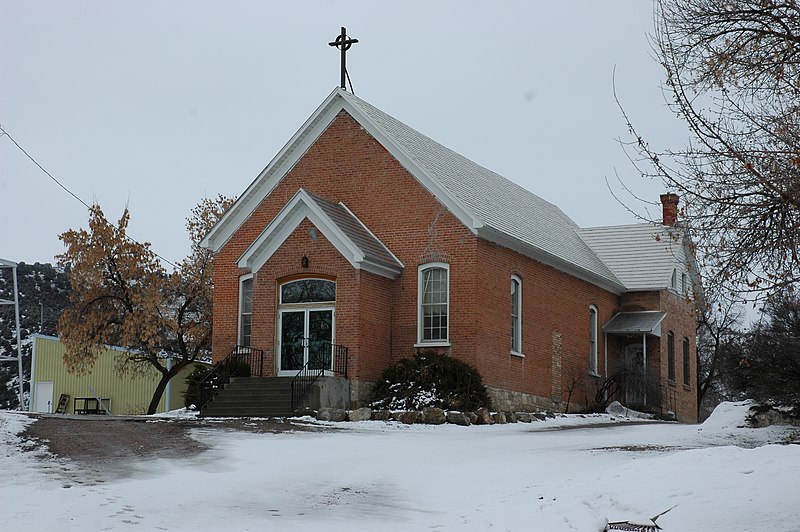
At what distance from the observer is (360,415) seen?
23781mm

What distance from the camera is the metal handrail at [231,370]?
87.5 feet

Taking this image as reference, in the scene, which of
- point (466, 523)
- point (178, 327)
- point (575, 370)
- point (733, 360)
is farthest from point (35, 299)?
point (466, 523)

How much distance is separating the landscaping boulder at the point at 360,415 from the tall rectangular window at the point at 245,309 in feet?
20.2

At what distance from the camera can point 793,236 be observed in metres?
10.9

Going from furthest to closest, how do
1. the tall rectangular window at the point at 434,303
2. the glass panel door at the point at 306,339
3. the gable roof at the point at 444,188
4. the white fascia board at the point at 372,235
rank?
1. the white fascia board at the point at 372,235
2. the gable roof at the point at 444,188
3. the tall rectangular window at the point at 434,303
4. the glass panel door at the point at 306,339

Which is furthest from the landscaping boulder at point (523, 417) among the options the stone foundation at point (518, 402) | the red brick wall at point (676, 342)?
the red brick wall at point (676, 342)

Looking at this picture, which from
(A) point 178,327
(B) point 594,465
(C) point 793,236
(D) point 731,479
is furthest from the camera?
(A) point 178,327

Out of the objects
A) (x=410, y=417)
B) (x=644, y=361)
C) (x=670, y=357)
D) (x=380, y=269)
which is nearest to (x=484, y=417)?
(x=410, y=417)

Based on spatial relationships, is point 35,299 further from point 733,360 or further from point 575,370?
point 733,360

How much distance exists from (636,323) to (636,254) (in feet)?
Result: 11.9

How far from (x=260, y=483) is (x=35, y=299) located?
158 feet

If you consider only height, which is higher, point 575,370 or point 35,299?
point 35,299

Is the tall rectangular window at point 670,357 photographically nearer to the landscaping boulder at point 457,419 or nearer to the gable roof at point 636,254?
the gable roof at point 636,254

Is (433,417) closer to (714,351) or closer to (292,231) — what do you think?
(292,231)
